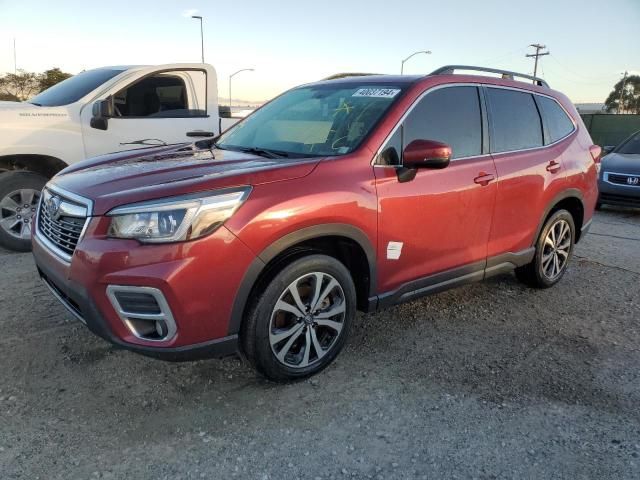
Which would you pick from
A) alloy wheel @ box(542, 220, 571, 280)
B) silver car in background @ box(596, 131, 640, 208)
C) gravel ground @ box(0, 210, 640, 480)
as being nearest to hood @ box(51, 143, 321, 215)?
gravel ground @ box(0, 210, 640, 480)

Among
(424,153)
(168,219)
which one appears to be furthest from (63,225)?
(424,153)

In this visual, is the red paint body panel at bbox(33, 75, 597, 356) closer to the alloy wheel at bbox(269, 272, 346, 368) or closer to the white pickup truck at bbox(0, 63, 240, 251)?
the alloy wheel at bbox(269, 272, 346, 368)

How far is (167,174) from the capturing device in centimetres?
276

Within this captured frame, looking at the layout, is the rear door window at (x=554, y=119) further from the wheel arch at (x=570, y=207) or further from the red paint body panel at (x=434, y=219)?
the red paint body panel at (x=434, y=219)

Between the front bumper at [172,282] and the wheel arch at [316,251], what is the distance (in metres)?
0.05

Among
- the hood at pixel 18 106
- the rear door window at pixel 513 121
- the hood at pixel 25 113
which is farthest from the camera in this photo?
the hood at pixel 18 106

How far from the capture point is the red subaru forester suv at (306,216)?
8.07 feet

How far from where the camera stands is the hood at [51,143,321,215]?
99.3 inches

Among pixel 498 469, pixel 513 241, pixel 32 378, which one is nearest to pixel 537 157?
pixel 513 241

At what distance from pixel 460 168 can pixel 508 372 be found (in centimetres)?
135

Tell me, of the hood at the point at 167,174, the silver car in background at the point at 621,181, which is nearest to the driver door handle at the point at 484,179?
the hood at the point at 167,174

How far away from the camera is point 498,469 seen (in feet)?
7.80

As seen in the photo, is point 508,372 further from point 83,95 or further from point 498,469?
point 83,95

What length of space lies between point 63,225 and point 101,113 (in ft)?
→ 10.3
